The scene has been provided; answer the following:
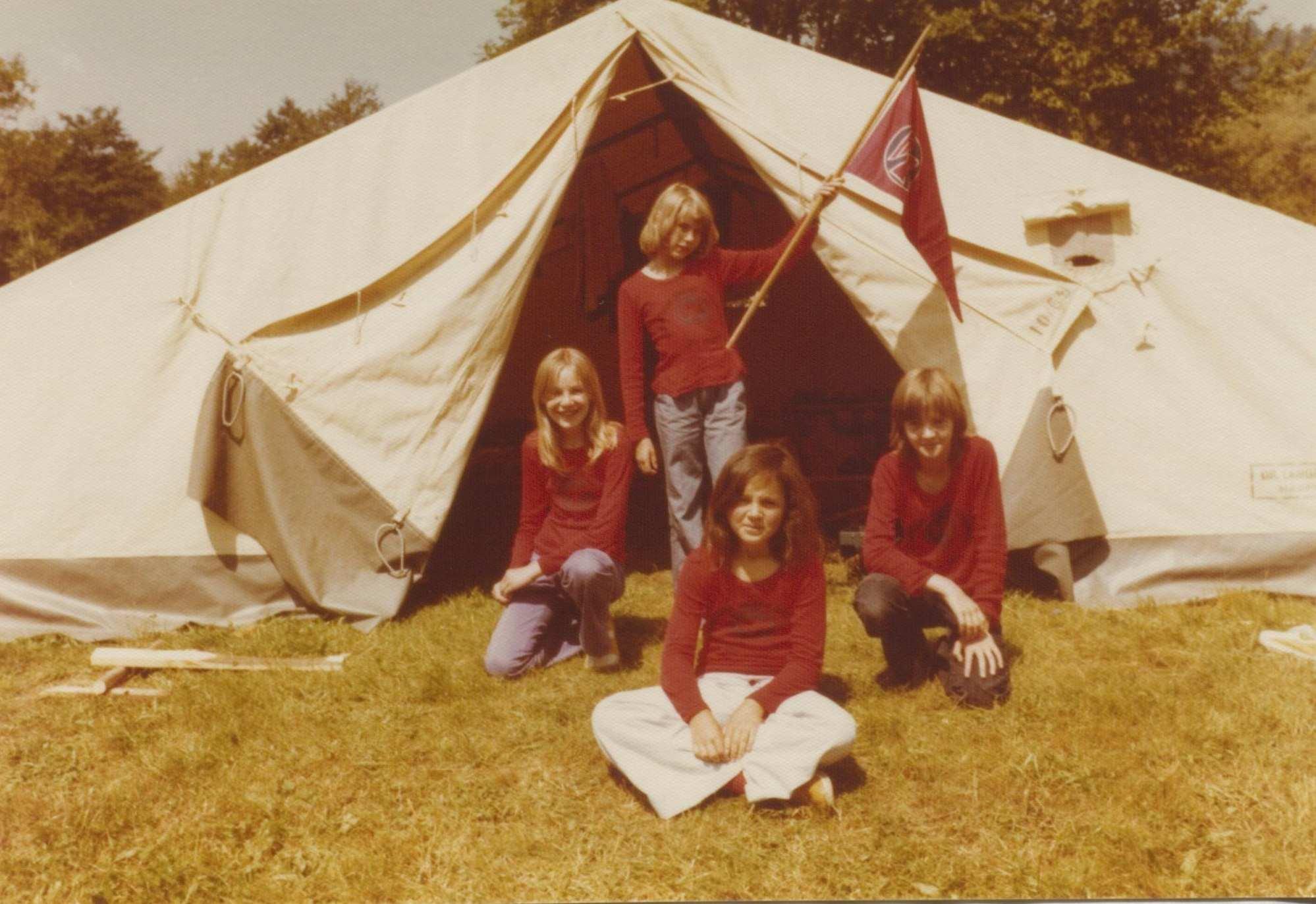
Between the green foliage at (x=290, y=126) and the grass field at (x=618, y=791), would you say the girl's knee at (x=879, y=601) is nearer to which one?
the grass field at (x=618, y=791)

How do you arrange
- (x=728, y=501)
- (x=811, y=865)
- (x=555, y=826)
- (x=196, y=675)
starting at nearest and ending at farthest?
(x=811, y=865)
(x=555, y=826)
(x=728, y=501)
(x=196, y=675)

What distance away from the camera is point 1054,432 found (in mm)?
4035

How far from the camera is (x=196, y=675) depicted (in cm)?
365

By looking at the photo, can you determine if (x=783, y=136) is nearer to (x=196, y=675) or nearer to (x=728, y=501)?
(x=728, y=501)

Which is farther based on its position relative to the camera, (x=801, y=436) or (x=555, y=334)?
(x=555, y=334)

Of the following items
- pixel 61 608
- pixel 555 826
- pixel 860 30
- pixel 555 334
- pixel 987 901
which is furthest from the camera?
pixel 860 30

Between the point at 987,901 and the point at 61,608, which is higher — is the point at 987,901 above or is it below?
below

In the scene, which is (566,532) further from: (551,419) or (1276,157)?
(1276,157)

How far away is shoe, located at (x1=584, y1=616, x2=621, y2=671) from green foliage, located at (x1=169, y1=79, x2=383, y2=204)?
107 feet

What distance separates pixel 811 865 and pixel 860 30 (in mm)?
21867

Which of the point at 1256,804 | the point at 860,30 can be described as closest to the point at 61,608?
the point at 1256,804

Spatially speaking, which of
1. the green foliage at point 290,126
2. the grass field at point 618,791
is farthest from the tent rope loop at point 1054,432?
the green foliage at point 290,126

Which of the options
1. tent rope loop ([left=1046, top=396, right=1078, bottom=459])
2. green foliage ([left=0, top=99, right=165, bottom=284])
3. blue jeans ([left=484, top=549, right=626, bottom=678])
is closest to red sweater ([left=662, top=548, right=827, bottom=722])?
blue jeans ([left=484, top=549, right=626, bottom=678])

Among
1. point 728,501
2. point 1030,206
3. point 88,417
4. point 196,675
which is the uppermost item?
point 1030,206
